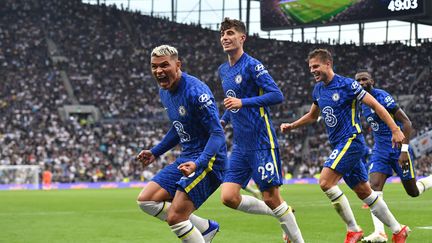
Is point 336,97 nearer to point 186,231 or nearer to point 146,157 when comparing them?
point 146,157

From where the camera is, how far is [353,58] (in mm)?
58219

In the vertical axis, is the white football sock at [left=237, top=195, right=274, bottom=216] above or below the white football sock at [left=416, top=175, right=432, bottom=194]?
above

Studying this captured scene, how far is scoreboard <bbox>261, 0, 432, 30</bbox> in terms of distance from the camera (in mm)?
40906

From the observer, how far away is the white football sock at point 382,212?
30.2 ft

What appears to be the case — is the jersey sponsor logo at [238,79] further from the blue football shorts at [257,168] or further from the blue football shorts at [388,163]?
the blue football shorts at [388,163]

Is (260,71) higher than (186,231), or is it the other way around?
(260,71)

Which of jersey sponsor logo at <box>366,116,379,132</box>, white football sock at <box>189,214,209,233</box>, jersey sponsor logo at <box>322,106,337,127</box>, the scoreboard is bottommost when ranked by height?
white football sock at <box>189,214,209,233</box>

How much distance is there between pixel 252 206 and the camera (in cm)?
861

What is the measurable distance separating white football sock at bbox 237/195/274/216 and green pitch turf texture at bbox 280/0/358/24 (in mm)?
35690

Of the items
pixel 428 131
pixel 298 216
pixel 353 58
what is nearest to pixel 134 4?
pixel 353 58

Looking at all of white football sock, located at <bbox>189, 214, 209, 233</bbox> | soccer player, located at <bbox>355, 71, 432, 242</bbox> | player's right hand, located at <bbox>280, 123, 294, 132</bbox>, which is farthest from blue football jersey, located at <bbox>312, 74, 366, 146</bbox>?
white football sock, located at <bbox>189, 214, 209, 233</bbox>

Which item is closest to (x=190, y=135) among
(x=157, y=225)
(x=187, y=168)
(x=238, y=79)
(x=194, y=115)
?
(x=194, y=115)

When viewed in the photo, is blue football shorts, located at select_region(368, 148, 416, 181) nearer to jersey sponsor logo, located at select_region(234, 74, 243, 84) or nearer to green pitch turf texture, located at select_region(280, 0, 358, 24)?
jersey sponsor logo, located at select_region(234, 74, 243, 84)

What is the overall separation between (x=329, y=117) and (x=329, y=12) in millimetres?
35042
